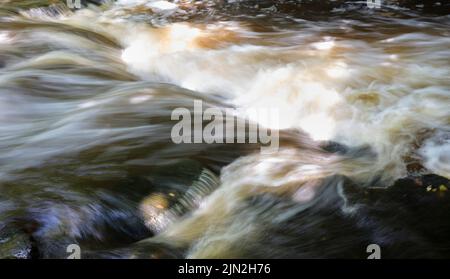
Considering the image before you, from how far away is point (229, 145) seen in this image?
4855mm

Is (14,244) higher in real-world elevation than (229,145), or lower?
lower

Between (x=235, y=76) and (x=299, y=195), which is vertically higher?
(x=235, y=76)

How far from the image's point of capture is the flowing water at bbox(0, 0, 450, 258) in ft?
12.0

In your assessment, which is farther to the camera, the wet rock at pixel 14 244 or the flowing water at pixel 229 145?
the flowing water at pixel 229 145

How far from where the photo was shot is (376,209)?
3.83 m

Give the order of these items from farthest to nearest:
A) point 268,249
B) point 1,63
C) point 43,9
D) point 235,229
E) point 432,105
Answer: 1. point 43,9
2. point 1,63
3. point 432,105
4. point 235,229
5. point 268,249

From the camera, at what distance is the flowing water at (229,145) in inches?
144

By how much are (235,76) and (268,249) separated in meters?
3.97

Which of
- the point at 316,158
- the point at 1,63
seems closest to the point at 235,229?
the point at 316,158

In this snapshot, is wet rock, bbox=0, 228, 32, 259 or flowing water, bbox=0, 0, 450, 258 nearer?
wet rock, bbox=0, 228, 32, 259

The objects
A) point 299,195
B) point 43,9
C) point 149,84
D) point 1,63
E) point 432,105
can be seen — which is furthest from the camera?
point 43,9

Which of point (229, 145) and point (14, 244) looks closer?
point (14, 244)
